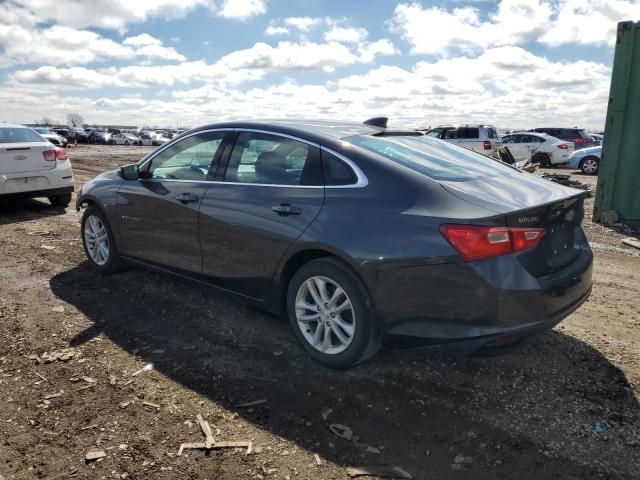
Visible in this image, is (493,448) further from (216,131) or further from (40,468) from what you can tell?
(216,131)

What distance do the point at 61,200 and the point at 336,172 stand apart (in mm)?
7870

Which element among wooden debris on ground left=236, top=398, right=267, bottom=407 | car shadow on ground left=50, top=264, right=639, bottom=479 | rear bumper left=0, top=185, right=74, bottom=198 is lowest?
wooden debris on ground left=236, top=398, right=267, bottom=407

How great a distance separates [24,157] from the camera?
8602 millimetres

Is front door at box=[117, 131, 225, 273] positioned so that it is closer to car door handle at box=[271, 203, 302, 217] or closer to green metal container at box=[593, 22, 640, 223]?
car door handle at box=[271, 203, 302, 217]

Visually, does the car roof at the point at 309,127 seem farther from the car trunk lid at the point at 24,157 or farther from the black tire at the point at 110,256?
the car trunk lid at the point at 24,157

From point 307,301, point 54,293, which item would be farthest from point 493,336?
point 54,293

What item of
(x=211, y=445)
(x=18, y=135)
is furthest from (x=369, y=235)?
(x=18, y=135)

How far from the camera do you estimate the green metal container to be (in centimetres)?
797

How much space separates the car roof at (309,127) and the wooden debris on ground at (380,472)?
7.09ft

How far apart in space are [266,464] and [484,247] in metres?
1.62

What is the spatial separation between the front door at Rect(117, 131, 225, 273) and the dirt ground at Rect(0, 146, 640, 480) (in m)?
0.51

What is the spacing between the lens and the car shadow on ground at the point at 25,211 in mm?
8653

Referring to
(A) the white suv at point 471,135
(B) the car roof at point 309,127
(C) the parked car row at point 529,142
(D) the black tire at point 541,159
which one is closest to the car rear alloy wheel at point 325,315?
(B) the car roof at point 309,127

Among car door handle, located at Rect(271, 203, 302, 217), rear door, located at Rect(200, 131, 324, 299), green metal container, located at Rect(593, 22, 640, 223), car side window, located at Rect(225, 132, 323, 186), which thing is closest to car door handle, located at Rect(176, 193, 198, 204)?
rear door, located at Rect(200, 131, 324, 299)
